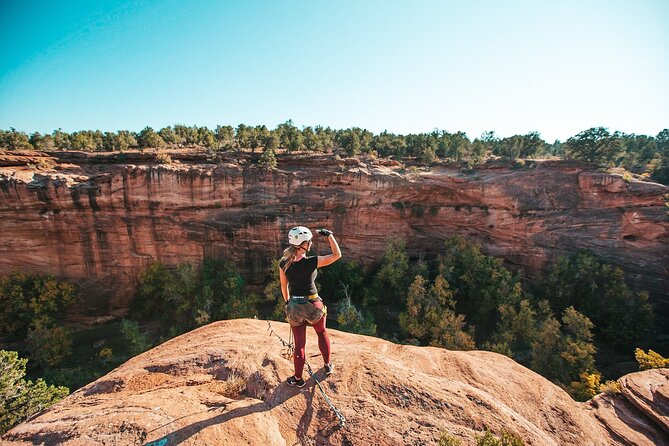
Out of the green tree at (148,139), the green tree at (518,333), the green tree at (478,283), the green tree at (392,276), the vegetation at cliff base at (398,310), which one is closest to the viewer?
the vegetation at cliff base at (398,310)

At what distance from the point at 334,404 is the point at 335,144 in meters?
34.3

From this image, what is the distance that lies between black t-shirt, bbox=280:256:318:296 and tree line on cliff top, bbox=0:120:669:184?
21.7 m

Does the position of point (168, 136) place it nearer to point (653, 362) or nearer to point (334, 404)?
point (334, 404)

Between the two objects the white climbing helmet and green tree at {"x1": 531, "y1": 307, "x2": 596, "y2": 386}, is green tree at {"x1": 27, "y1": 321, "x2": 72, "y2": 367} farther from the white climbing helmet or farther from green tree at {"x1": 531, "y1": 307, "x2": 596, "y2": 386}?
green tree at {"x1": 531, "y1": 307, "x2": 596, "y2": 386}

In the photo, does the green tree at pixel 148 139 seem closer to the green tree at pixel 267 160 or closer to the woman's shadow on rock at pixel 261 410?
the green tree at pixel 267 160

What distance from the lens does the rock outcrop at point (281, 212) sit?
22031mm

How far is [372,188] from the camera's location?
26.0 meters

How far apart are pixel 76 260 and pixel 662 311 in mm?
47412

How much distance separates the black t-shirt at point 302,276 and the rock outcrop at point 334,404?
145 centimetres

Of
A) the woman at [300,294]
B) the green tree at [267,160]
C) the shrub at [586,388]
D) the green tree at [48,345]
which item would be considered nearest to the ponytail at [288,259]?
the woman at [300,294]

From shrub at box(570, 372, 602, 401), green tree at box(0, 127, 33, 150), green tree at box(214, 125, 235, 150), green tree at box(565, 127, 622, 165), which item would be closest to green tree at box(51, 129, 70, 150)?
green tree at box(0, 127, 33, 150)

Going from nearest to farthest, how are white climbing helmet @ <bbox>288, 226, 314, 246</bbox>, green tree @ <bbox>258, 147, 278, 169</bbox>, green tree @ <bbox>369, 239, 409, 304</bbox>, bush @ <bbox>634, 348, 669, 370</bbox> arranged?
white climbing helmet @ <bbox>288, 226, 314, 246</bbox> < bush @ <bbox>634, 348, 669, 370</bbox> < green tree @ <bbox>258, 147, 278, 169</bbox> < green tree @ <bbox>369, 239, 409, 304</bbox>

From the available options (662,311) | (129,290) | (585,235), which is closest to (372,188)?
(585,235)

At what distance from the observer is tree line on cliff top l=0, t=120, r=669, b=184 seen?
26.6m
